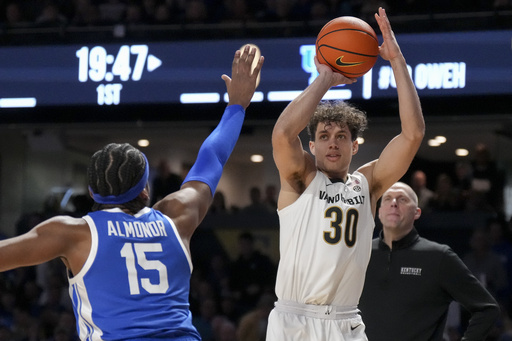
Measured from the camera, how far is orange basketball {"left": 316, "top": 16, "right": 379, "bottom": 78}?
3.77m

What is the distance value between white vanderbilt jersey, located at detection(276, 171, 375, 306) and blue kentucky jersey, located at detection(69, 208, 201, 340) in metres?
1.12

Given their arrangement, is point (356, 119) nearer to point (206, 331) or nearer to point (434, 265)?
point (434, 265)

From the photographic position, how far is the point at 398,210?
4.79 metres

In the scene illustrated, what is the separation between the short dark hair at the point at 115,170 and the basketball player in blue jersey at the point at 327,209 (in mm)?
1052

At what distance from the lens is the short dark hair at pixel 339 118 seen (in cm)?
366

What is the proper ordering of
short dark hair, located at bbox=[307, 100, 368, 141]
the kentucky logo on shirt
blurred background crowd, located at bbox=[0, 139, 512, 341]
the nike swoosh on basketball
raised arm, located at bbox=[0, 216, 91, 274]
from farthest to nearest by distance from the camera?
1. blurred background crowd, located at bbox=[0, 139, 512, 341]
2. the kentucky logo on shirt
3. the nike swoosh on basketball
4. short dark hair, located at bbox=[307, 100, 368, 141]
5. raised arm, located at bbox=[0, 216, 91, 274]

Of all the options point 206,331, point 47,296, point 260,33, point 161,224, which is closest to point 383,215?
point 161,224

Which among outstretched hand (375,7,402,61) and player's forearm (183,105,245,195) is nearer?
player's forearm (183,105,245,195)

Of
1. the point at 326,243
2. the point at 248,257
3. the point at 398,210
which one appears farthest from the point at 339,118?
the point at 248,257

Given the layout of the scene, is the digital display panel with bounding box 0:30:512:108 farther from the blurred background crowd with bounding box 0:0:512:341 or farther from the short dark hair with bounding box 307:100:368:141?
the short dark hair with bounding box 307:100:368:141

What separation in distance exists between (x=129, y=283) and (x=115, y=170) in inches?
14.2

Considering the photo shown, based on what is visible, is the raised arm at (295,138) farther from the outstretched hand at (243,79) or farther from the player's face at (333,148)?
the outstretched hand at (243,79)

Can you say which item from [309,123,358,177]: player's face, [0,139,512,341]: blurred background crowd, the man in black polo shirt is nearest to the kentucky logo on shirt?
the man in black polo shirt

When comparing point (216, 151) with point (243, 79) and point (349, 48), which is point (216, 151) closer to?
point (243, 79)
